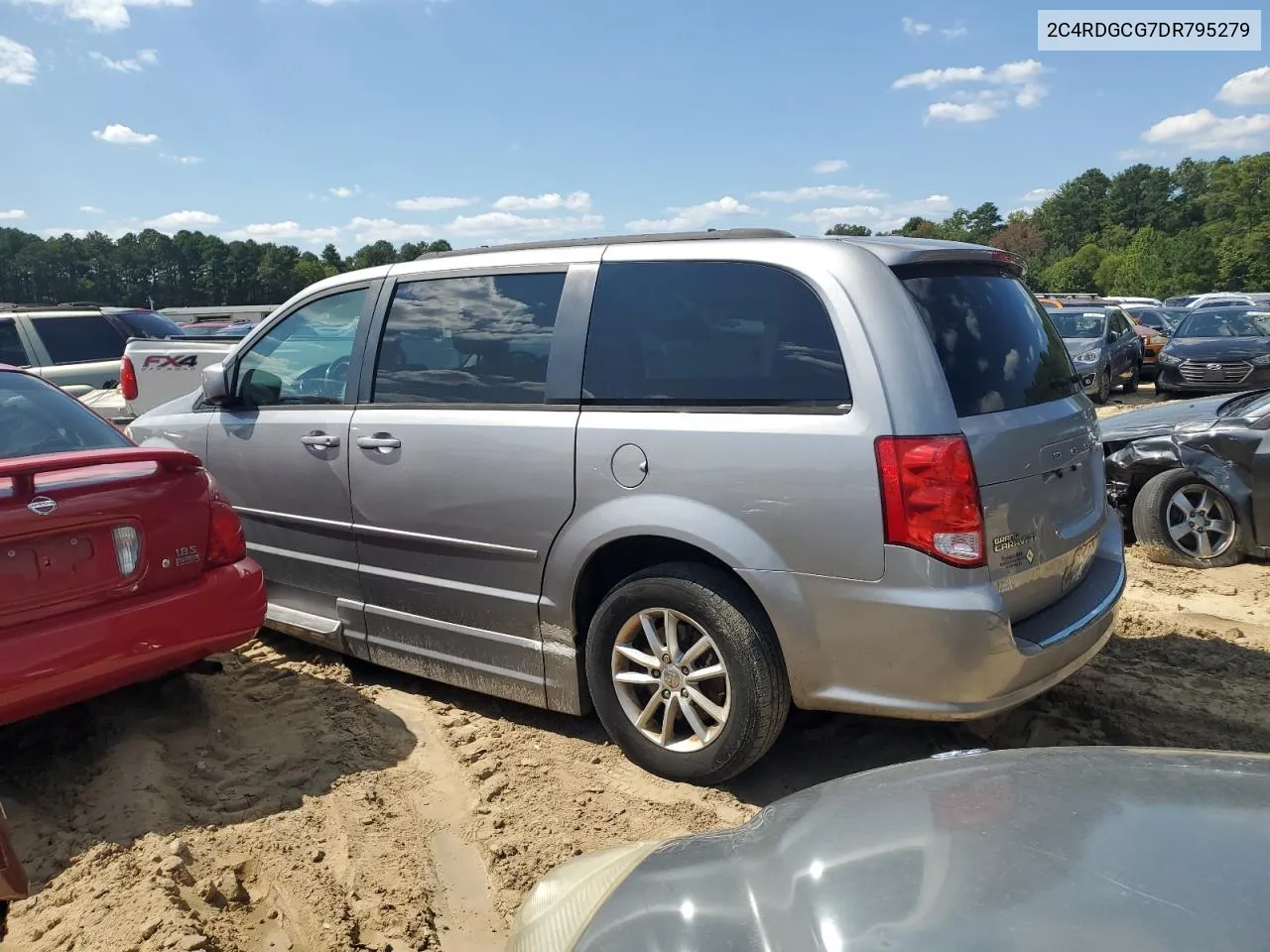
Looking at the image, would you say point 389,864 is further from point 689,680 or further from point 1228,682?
point 1228,682

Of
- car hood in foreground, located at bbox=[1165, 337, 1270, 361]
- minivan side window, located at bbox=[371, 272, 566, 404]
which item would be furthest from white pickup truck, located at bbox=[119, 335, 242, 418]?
car hood in foreground, located at bbox=[1165, 337, 1270, 361]

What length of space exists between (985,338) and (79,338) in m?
10.8

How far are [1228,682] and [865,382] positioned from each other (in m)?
2.70

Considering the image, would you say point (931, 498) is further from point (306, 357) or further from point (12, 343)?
point (12, 343)

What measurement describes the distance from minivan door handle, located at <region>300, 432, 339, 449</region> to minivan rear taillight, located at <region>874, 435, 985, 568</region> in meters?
2.51

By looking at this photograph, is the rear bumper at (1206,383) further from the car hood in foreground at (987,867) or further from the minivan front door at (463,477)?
the car hood in foreground at (987,867)

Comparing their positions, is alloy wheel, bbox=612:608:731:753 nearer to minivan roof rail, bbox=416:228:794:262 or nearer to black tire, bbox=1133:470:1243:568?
minivan roof rail, bbox=416:228:794:262

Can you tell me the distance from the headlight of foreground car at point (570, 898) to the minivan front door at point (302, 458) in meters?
2.65

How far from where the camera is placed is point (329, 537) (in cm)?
433

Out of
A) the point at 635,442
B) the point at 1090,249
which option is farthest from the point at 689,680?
the point at 1090,249

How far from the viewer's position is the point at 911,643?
2867 millimetres

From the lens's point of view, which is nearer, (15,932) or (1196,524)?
(15,932)

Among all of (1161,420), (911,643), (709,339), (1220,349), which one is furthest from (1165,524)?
(1220,349)

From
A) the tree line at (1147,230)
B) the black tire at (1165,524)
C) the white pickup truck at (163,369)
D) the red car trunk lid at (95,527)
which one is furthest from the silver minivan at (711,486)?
the tree line at (1147,230)
